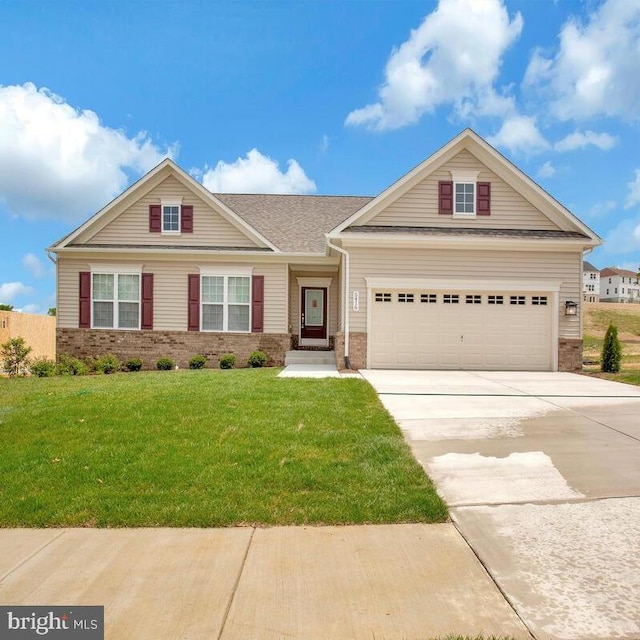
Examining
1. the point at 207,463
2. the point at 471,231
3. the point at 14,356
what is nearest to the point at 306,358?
the point at 471,231

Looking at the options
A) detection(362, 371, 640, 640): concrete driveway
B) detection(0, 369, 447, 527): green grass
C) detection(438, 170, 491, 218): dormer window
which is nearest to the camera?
detection(362, 371, 640, 640): concrete driveway

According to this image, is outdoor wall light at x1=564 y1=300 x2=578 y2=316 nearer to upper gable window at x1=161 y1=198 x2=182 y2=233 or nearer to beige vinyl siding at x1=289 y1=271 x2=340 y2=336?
beige vinyl siding at x1=289 y1=271 x2=340 y2=336

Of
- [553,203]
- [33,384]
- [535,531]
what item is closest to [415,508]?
[535,531]

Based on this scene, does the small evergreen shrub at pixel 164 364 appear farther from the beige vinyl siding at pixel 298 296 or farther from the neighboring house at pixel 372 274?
the beige vinyl siding at pixel 298 296

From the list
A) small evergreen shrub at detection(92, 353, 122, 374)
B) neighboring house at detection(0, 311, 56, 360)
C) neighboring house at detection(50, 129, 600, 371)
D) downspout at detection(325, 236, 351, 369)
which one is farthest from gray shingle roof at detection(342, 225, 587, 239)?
neighboring house at detection(0, 311, 56, 360)

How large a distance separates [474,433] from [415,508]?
108 inches

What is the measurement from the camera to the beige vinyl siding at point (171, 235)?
649 inches

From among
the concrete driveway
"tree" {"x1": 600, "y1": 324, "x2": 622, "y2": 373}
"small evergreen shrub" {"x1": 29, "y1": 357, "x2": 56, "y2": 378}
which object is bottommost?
"small evergreen shrub" {"x1": 29, "y1": 357, "x2": 56, "y2": 378}

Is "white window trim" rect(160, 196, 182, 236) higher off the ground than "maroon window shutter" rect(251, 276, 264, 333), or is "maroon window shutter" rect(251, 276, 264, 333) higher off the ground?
"white window trim" rect(160, 196, 182, 236)

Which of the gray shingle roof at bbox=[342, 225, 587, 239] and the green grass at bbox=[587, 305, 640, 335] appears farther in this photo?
the green grass at bbox=[587, 305, 640, 335]

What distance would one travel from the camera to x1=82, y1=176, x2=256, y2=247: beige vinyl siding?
16.5 m

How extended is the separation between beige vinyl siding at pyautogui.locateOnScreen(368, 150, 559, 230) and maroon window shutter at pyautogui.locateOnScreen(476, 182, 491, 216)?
0.10 meters

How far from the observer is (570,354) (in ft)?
46.9

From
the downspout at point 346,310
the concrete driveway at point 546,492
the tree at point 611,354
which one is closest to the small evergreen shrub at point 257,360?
the downspout at point 346,310
